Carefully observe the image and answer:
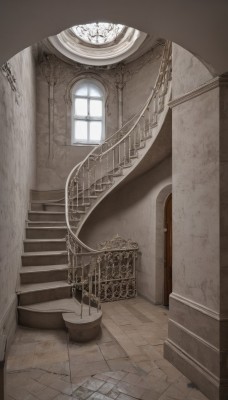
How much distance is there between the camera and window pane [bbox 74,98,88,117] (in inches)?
358

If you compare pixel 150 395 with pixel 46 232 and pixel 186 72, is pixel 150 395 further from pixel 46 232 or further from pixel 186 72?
pixel 46 232

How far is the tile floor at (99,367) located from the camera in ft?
9.94

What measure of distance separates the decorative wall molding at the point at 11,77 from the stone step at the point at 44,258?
9.22ft

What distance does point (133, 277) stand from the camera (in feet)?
21.3

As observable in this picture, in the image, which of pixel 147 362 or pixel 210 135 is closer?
pixel 210 135

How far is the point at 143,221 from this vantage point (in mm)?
6621

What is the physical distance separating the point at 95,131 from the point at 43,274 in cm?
526

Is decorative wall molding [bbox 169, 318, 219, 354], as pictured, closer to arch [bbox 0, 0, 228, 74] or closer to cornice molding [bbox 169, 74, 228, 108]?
cornice molding [bbox 169, 74, 228, 108]

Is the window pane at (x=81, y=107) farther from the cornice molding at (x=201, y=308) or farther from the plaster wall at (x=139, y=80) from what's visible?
the cornice molding at (x=201, y=308)

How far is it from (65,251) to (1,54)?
13.2 ft

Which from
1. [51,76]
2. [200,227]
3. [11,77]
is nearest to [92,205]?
[11,77]

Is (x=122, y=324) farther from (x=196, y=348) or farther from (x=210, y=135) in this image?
(x=210, y=135)

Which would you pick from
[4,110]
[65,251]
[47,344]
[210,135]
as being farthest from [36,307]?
[210,135]

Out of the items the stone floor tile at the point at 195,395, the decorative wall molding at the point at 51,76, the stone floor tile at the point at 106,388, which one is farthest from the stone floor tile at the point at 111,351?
the decorative wall molding at the point at 51,76
